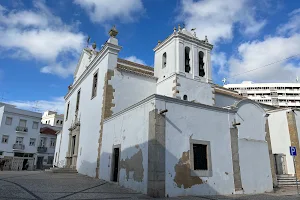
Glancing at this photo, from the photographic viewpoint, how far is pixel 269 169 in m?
11.3

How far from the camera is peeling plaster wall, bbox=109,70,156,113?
13702mm

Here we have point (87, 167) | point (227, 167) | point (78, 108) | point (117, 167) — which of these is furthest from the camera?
point (78, 108)

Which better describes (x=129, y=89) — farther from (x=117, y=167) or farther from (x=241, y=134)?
(x=241, y=134)

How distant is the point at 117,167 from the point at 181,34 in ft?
30.5

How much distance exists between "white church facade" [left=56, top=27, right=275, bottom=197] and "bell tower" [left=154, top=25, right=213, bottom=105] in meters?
0.06

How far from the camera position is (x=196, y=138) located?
31.5ft

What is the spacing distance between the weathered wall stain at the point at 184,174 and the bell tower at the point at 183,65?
5711 mm

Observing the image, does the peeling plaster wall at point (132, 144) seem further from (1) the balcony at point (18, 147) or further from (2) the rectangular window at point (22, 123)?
(2) the rectangular window at point (22, 123)

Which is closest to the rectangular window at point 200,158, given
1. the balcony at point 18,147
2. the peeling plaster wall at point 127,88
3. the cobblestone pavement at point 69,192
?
the cobblestone pavement at point 69,192

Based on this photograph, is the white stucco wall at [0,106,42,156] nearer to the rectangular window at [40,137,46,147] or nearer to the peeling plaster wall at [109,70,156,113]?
the rectangular window at [40,137,46,147]

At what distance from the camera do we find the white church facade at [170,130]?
872cm

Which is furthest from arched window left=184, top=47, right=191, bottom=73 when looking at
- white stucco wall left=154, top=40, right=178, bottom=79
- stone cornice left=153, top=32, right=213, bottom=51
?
white stucco wall left=154, top=40, right=178, bottom=79

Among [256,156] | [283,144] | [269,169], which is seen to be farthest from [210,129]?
[283,144]

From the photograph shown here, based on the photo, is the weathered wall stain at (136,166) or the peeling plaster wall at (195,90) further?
the peeling plaster wall at (195,90)
